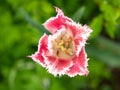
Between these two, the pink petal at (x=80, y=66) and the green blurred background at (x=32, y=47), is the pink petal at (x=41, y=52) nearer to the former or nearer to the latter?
the pink petal at (x=80, y=66)

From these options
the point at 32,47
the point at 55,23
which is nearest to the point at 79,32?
the point at 55,23

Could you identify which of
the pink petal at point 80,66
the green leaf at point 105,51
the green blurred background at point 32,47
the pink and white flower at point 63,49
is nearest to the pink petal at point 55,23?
the pink and white flower at point 63,49

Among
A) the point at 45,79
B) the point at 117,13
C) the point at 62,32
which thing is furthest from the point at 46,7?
the point at 62,32

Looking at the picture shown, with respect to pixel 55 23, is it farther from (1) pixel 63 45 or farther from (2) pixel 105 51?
(2) pixel 105 51

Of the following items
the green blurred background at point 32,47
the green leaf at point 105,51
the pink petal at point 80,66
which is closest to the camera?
the pink petal at point 80,66

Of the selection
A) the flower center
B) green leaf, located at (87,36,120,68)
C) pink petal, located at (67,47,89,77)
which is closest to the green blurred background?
green leaf, located at (87,36,120,68)

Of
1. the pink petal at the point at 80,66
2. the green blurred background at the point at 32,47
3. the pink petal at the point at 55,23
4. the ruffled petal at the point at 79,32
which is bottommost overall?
the pink petal at the point at 80,66
